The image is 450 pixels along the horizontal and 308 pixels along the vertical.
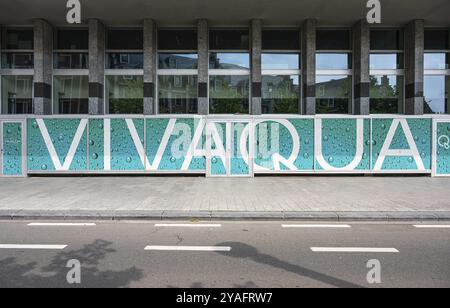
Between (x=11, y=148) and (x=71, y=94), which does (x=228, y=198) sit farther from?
(x=71, y=94)

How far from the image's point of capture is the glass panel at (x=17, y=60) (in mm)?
16312

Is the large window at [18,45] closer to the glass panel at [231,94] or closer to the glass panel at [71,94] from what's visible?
the glass panel at [71,94]

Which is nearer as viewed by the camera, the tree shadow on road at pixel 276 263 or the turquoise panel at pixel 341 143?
the tree shadow on road at pixel 276 263

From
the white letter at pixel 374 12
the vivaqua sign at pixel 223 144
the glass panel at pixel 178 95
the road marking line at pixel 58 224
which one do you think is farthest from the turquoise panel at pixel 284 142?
the road marking line at pixel 58 224

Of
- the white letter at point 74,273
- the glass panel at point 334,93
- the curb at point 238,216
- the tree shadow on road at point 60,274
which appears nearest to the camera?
the tree shadow on road at point 60,274

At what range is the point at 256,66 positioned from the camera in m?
15.8

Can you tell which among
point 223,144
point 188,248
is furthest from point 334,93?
point 188,248

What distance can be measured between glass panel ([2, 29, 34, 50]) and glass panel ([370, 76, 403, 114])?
14.8 meters

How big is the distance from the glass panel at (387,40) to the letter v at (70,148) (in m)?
12.5

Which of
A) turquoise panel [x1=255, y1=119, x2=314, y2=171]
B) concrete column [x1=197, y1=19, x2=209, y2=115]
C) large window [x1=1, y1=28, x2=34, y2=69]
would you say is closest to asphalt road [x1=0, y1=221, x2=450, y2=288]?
turquoise panel [x1=255, y1=119, x2=314, y2=171]

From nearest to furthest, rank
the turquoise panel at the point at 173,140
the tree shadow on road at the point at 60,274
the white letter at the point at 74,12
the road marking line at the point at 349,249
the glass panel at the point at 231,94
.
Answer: the tree shadow on road at the point at 60,274 → the road marking line at the point at 349,249 → the white letter at the point at 74,12 → the turquoise panel at the point at 173,140 → the glass panel at the point at 231,94

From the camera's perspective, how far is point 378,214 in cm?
774
